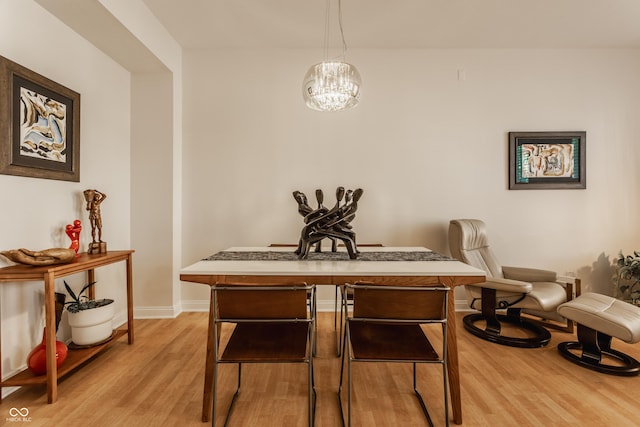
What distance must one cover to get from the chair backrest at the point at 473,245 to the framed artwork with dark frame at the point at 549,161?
795mm

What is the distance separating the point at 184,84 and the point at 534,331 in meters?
4.20

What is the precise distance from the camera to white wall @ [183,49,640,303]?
3.46 meters

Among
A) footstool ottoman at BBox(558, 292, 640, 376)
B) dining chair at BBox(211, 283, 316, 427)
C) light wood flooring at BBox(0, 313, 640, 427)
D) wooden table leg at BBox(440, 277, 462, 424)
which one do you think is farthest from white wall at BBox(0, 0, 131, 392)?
footstool ottoman at BBox(558, 292, 640, 376)

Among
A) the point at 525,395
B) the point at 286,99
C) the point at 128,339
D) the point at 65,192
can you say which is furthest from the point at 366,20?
the point at 128,339

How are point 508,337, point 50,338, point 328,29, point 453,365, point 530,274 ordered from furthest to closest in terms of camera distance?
point 328,29 < point 530,274 < point 508,337 < point 50,338 < point 453,365

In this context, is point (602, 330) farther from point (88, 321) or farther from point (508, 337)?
point (88, 321)

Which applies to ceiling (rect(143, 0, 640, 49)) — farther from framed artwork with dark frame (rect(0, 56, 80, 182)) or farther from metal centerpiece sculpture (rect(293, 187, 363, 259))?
metal centerpiece sculpture (rect(293, 187, 363, 259))

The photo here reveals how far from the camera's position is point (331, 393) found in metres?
1.94

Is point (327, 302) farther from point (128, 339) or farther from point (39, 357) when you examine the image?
point (39, 357)

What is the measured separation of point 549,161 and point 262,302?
11.5 feet

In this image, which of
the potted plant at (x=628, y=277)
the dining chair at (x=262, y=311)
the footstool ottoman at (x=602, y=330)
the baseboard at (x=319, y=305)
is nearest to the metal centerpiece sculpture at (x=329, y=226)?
the dining chair at (x=262, y=311)

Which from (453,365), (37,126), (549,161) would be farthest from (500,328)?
(37,126)

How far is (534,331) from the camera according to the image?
2.81m

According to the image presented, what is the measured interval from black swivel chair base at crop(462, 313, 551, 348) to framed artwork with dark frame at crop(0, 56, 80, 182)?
3576 millimetres
